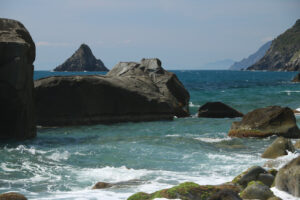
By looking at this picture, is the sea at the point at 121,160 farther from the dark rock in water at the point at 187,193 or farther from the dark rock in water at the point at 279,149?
the dark rock in water at the point at 187,193

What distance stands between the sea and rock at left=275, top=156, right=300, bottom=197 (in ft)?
0.55

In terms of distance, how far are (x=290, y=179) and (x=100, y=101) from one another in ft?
54.4

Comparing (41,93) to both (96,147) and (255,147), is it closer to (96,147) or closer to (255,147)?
(96,147)

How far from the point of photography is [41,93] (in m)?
23.6

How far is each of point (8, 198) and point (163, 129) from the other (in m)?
14.3

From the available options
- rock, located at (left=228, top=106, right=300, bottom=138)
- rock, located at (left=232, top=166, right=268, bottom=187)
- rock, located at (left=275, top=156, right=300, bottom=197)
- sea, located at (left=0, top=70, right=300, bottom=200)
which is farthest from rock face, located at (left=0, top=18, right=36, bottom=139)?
rock, located at (left=275, top=156, right=300, bottom=197)

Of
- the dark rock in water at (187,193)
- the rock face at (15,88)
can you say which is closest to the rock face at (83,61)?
the rock face at (15,88)

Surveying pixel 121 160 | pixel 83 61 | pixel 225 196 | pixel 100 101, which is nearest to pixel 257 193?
pixel 225 196

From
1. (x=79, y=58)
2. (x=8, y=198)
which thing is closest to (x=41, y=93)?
(x=8, y=198)

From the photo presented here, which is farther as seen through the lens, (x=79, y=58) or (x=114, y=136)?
(x=79, y=58)

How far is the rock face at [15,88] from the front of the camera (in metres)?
17.1

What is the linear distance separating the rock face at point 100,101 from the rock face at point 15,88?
4949 millimetres

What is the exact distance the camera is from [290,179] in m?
8.84

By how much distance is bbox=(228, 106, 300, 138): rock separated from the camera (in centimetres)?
1817
